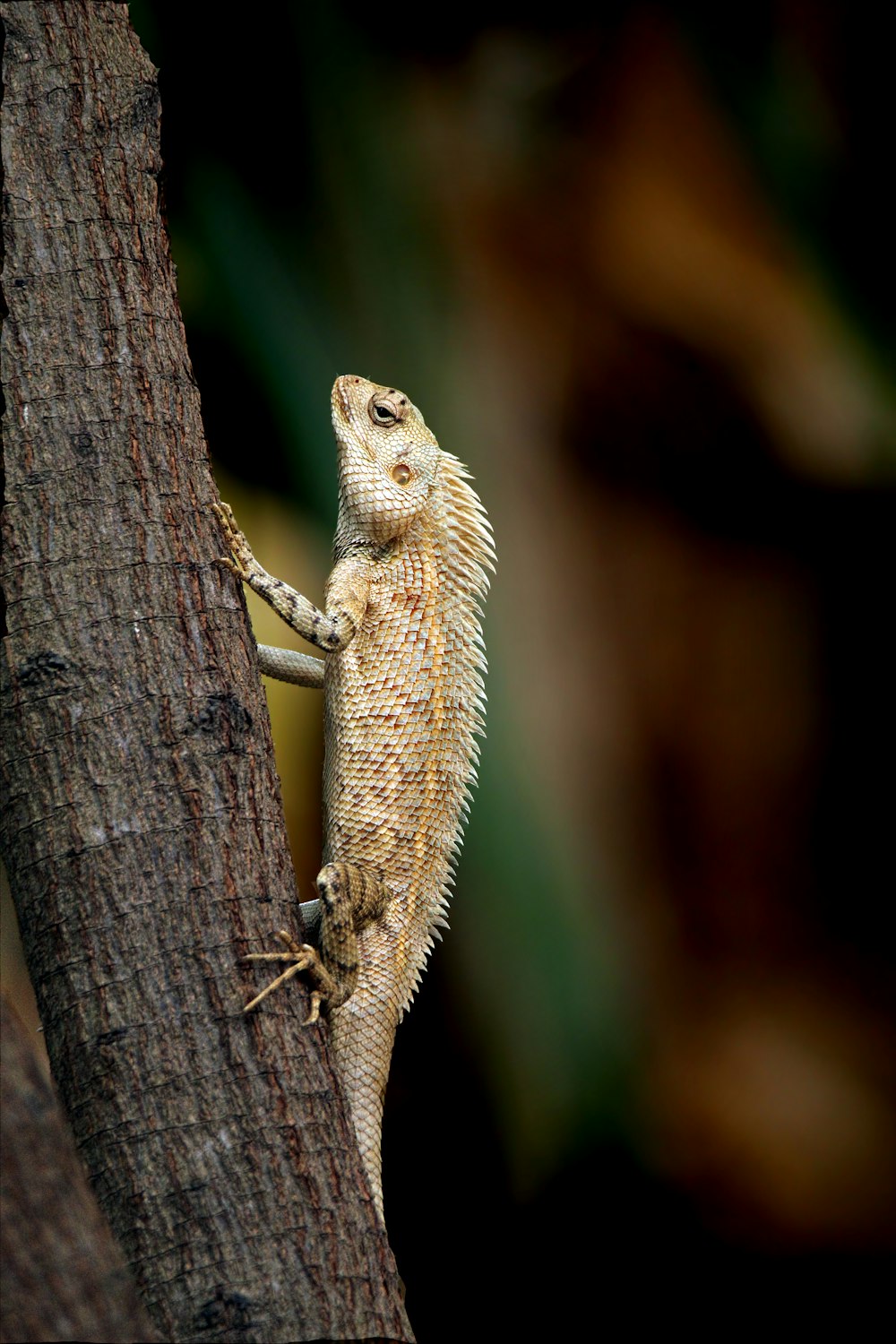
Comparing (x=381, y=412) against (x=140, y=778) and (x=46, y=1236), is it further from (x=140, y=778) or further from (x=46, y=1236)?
(x=46, y=1236)

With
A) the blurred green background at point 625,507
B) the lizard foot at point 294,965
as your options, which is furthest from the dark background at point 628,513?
the lizard foot at point 294,965

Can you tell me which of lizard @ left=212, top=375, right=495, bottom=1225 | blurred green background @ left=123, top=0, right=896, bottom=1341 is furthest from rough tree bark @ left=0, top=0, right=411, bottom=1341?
blurred green background @ left=123, top=0, right=896, bottom=1341

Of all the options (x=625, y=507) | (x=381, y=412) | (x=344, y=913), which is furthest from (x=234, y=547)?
A: (x=625, y=507)

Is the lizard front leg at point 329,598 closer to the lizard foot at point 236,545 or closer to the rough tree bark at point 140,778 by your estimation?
the lizard foot at point 236,545

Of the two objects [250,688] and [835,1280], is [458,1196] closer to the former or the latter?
[835,1280]

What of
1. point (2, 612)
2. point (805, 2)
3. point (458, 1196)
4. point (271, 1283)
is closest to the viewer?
point (271, 1283)

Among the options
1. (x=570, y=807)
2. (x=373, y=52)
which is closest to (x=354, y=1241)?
(x=570, y=807)
